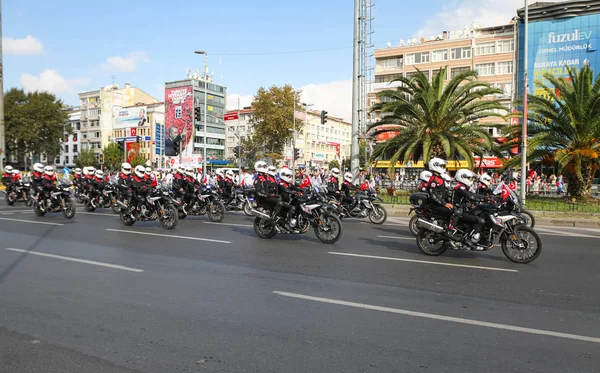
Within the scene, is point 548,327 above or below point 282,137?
below

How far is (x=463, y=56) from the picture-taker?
58531mm

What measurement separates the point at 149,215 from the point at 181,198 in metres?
2.25

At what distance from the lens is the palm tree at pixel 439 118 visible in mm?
22766

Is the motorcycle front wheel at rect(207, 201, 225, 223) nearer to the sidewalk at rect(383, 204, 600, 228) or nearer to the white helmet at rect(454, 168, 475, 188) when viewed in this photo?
the white helmet at rect(454, 168, 475, 188)

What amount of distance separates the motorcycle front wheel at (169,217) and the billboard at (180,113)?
242 ft

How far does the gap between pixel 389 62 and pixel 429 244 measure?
58.2 m

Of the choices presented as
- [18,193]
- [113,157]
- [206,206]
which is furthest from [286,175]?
[113,157]

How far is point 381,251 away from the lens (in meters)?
9.91

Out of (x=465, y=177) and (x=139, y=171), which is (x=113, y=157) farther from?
(x=465, y=177)

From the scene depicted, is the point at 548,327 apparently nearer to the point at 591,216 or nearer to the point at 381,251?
the point at 381,251

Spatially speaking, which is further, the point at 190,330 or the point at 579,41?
the point at 579,41

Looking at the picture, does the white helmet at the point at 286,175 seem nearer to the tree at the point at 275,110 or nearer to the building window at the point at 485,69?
the tree at the point at 275,110

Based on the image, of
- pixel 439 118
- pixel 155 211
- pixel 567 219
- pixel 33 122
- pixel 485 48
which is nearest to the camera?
pixel 155 211

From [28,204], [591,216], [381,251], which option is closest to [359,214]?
[381,251]
